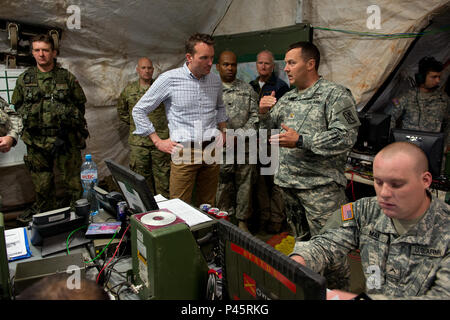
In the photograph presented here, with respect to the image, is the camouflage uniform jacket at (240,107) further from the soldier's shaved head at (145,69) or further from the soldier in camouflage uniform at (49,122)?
the soldier in camouflage uniform at (49,122)

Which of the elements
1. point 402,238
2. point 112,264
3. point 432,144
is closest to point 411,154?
point 402,238

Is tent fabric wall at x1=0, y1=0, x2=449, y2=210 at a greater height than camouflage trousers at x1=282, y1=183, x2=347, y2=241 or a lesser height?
greater

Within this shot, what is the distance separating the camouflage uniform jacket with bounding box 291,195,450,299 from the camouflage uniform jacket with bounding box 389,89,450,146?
2.47 metres

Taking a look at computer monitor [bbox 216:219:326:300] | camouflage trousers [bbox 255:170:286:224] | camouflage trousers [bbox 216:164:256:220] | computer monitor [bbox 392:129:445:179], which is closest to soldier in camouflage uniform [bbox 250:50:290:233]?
camouflage trousers [bbox 255:170:286:224]

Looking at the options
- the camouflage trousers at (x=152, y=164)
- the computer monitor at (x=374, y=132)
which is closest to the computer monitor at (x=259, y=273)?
the computer monitor at (x=374, y=132)

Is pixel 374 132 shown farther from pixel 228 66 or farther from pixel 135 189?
pixel 135 189

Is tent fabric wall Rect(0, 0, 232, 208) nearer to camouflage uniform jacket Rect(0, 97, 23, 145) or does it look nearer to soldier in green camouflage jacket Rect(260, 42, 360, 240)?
camouflage uniform jacket Rect(0, 97, 23, 145)

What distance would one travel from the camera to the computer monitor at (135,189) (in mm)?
1304

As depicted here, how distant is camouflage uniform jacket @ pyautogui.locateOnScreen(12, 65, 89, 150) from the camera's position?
3123mm

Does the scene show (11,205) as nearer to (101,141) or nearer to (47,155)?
(47,155)

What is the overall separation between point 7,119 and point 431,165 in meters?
2.84

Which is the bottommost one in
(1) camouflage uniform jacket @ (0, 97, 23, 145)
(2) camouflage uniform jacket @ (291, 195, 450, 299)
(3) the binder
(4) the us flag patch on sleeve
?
(3) the binder

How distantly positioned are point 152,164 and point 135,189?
248cm
